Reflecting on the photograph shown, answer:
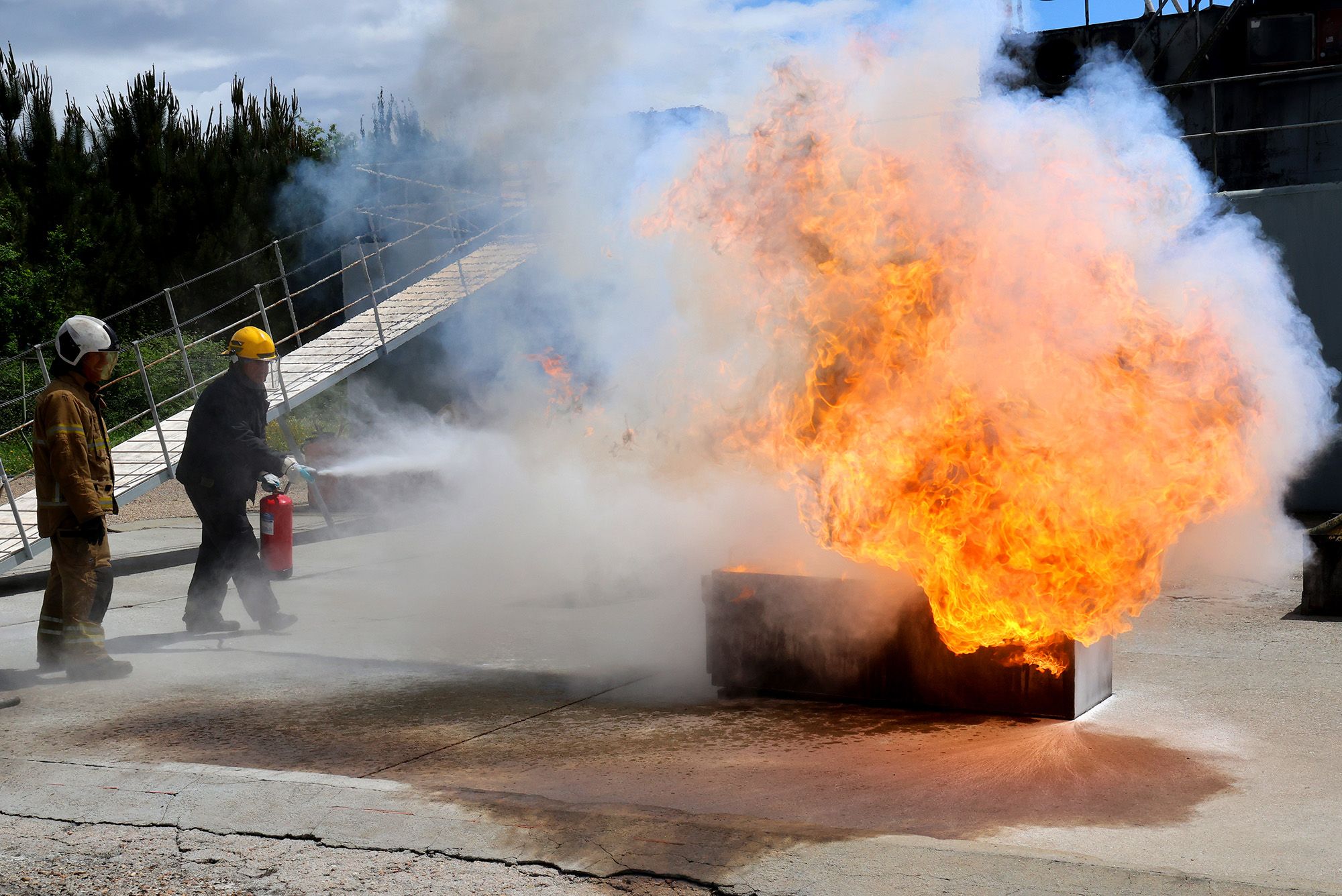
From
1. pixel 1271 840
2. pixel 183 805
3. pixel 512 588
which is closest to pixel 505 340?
pixel 512 588

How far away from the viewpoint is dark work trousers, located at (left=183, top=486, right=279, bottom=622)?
8.05 metres

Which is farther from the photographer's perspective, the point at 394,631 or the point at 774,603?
the point at 394,631

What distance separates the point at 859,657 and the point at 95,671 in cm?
408

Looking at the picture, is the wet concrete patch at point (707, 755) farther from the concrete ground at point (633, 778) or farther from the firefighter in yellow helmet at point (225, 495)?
the firefighter in yellow helmet at point (225, 495)

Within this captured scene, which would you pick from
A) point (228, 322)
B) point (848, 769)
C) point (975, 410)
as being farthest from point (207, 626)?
point (228, 322)

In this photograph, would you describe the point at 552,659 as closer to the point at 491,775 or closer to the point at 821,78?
the point at 491,775

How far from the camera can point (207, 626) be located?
318 inches

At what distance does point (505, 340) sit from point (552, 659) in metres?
8.83

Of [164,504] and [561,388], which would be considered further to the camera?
[164,504]

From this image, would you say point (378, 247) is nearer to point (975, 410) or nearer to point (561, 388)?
point (561, 388)

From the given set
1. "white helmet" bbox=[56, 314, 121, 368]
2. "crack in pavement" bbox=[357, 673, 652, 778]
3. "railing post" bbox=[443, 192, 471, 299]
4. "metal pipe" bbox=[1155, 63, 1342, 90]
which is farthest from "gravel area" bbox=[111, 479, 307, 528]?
"metal pipe" bbox=[1155, 63, 1342, 90]

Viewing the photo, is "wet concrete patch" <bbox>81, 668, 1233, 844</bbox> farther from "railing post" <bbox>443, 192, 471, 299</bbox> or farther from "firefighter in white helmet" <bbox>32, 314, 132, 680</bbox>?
"railing post" <bbox>443, 192, 471, 299</bbox>

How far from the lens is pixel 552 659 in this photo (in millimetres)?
7172

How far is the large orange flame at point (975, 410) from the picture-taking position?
5504mm
